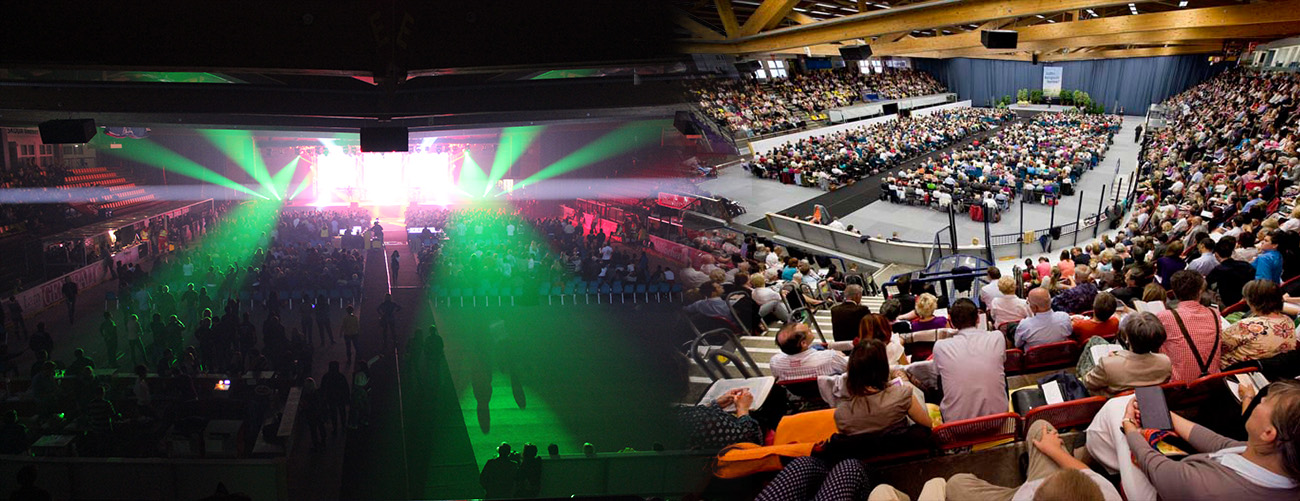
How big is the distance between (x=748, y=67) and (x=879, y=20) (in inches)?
521

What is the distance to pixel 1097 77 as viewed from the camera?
4000 cm

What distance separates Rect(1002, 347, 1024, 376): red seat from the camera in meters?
3.38

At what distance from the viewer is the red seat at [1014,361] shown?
338 centimetres

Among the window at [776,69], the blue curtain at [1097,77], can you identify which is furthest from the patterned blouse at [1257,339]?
the blue curtain at [1097,77]

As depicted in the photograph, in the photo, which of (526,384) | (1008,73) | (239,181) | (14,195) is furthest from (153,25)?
(1008,73)

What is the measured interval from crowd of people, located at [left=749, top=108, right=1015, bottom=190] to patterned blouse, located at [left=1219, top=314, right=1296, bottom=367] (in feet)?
43.6

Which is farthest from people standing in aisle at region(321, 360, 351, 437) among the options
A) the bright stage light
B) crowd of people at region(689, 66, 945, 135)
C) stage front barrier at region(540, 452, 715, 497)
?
the bright stage light

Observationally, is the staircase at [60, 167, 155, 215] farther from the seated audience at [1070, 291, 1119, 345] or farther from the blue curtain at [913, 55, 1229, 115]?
the blue curtain at [913, 55, 1229, 115]

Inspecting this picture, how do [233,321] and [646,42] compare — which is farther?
[233,321]

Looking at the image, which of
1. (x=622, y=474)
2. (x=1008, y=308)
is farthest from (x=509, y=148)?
(x=1008, y=308)

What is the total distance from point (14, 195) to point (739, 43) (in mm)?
13074

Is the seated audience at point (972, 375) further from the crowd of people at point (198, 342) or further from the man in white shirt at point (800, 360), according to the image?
the crowd of people at point (198, 342)

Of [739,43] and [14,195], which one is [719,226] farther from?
[14,195]

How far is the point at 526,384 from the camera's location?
24.7 ft
